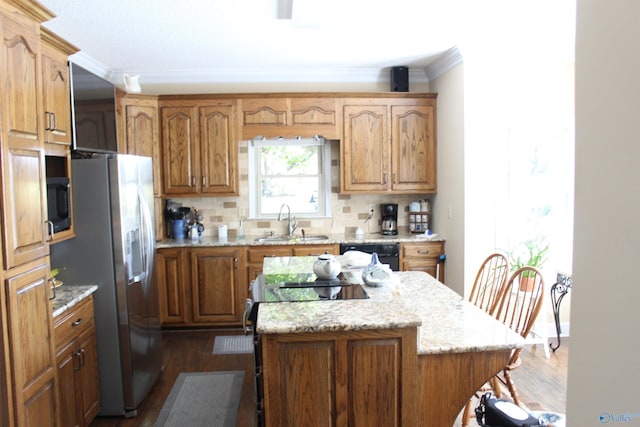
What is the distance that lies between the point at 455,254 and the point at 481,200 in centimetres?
57

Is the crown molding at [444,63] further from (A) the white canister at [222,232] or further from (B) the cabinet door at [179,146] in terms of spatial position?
(A) the white canister at [222,232]

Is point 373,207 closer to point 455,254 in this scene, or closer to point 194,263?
point 455,254

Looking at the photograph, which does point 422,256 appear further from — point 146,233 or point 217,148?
point 146,233

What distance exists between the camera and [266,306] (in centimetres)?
210

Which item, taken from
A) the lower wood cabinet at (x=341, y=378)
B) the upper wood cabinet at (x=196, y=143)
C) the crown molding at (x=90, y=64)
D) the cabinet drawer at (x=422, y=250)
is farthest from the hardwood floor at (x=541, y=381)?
the crown molding at (x=90, y=64)

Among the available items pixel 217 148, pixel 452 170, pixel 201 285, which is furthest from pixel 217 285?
pixel 452 170

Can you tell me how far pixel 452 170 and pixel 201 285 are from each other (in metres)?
2.72

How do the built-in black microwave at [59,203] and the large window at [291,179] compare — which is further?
the large window at [291,179]

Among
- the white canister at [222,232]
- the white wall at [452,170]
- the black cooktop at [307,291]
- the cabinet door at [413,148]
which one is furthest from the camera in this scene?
the white canister at [222,232]

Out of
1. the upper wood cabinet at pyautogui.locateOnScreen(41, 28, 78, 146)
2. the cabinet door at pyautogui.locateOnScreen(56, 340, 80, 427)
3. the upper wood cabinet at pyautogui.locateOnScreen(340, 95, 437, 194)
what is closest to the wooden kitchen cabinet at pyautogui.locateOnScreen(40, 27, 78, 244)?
the upper wood cabinet at pyautogui.locateOnScreen(41, 28, 78, 146)

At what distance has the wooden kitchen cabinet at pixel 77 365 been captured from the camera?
242 centimetres

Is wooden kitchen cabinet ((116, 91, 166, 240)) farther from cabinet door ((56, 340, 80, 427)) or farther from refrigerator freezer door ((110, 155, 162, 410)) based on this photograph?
cabinet door ((56, 340, 80, 427))

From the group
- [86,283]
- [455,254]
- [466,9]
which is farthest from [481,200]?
[86,283]

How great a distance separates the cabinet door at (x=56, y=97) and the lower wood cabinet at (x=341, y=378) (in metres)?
1.79
